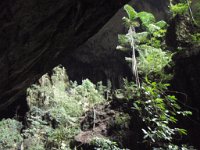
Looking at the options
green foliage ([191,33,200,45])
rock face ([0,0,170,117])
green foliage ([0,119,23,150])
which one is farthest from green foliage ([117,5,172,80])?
rock face ([0,0,170,117])

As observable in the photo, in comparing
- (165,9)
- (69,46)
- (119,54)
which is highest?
(165,9)

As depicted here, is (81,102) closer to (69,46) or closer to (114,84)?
(114,84)

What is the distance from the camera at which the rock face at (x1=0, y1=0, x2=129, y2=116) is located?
4016 millimetres

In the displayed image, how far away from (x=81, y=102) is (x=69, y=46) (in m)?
9.11

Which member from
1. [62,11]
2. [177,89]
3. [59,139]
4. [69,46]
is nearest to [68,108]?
[59,139]

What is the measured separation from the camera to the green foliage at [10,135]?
34.1 feet

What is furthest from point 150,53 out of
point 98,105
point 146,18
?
point 98,105

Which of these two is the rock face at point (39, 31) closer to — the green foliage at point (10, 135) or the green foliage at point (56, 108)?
the green foliage at point (10, 135)

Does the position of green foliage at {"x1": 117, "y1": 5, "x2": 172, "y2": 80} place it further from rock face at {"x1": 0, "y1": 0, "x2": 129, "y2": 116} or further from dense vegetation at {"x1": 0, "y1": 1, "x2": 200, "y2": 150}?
rock face at {"x1": 0, "y1": 0, "x2": 129, "y2": 116}

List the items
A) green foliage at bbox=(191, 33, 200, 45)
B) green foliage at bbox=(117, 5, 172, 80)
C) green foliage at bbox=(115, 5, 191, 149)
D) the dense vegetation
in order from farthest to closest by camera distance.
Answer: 1. green foliage at bbox=(117, 5, 172, 80)
2. green foliage at bbox=(191, 33, 200, 45)
3. the dense vegetation
4. green foliage at bbox=(115, 5, 191, 149)

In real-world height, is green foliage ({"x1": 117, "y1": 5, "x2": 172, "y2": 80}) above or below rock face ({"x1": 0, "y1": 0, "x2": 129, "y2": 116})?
above

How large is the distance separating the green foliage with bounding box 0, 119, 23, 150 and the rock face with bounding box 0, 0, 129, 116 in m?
4.58

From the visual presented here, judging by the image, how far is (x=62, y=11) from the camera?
4.51 metres

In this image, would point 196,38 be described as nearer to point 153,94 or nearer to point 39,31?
point 153,94
